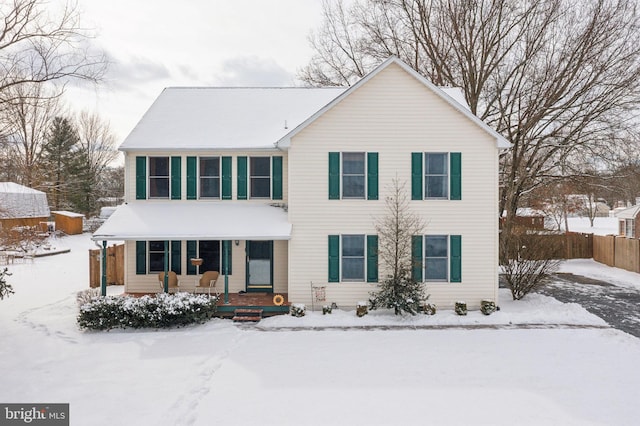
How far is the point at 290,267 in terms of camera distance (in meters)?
13.2

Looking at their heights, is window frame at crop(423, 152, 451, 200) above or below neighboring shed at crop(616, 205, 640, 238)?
above

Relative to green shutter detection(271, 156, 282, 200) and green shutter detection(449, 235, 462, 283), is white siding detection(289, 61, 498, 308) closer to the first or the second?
green shutter detection(449, 235, 462, 283)

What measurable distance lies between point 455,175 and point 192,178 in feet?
30.6

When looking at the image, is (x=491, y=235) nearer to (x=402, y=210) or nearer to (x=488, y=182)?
(x=488, y=182)

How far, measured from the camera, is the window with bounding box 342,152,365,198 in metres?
13.4

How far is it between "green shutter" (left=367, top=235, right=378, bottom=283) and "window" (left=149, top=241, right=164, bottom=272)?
24.7ft

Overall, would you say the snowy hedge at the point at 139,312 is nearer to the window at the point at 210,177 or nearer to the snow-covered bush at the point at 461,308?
the window at the point at 210,177

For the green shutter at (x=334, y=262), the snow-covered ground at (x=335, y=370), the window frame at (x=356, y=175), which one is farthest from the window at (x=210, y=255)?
the window frame at (x=356, y=175)

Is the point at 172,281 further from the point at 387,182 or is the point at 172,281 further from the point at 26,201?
the point at 26,201

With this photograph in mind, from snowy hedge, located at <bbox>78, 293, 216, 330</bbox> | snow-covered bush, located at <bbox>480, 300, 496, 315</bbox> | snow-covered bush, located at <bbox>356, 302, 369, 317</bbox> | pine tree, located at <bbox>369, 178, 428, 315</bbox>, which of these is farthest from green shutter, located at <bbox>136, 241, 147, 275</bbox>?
snow-covered bush, located at <bbox>480, 300, 496, 315</bbox>

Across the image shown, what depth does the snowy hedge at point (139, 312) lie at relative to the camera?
1134 cm

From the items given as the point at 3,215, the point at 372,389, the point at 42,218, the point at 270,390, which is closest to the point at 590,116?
the point at 372,389

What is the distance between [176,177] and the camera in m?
14.4

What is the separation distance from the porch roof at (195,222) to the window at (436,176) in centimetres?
499
